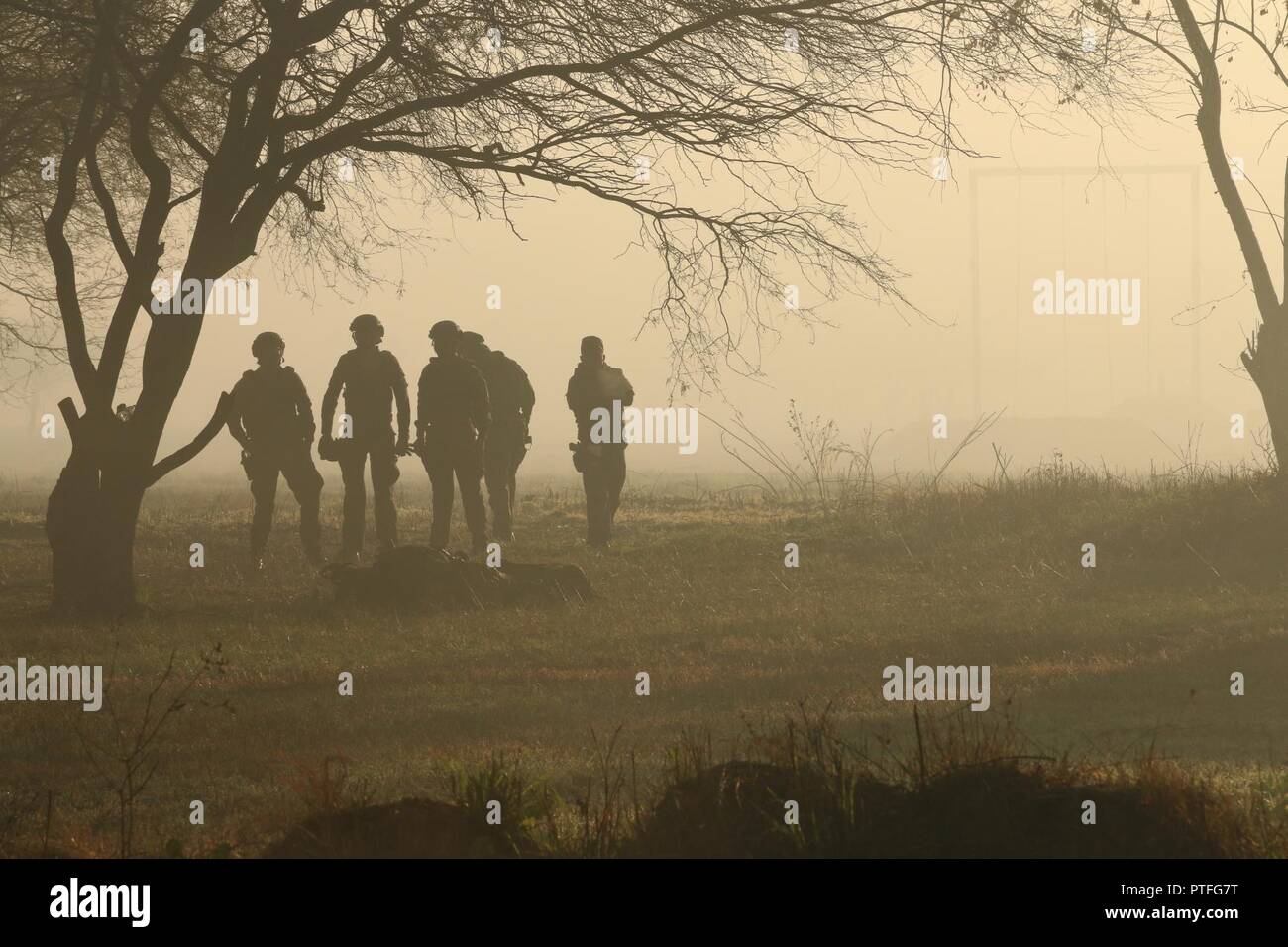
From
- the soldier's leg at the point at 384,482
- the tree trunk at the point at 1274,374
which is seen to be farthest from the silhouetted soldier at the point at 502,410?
the tree trunk at the point at 1274,374

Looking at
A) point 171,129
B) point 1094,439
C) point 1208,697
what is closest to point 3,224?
point 171,129

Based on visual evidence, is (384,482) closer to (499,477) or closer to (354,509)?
(354,509)

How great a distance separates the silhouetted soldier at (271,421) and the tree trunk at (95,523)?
243cm

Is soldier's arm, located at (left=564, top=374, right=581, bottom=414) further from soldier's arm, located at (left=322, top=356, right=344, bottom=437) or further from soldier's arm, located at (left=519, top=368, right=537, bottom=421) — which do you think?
soldier's arm, located at (left=322, top=356, right=344, bottom=437)

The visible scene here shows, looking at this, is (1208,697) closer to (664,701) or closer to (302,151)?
(664,701)

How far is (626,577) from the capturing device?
16016 mm

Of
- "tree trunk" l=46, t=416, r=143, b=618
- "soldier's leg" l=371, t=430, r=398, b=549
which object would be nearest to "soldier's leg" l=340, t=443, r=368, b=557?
"soldier's leg" l=371, t=430, r=398, b=549

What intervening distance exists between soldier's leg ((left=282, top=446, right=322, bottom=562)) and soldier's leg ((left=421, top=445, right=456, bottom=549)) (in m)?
1.19

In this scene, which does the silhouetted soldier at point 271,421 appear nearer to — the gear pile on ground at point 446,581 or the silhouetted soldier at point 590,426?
the gear pile on ground at point 446,581

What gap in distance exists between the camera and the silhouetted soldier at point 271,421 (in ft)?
53.3

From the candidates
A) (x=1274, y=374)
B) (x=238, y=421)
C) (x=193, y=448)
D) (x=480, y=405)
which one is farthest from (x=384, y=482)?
(x=1274, y=374)

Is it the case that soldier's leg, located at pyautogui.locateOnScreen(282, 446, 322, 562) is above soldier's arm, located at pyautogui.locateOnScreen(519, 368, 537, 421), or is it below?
below

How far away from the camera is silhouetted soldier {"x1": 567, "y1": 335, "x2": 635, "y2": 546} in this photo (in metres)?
18.3

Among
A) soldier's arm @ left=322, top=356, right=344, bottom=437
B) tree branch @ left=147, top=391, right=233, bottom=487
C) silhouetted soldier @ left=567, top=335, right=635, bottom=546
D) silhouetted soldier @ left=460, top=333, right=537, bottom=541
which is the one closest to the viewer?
tree branch @ left=147, top=391, right=233, bottom=487
